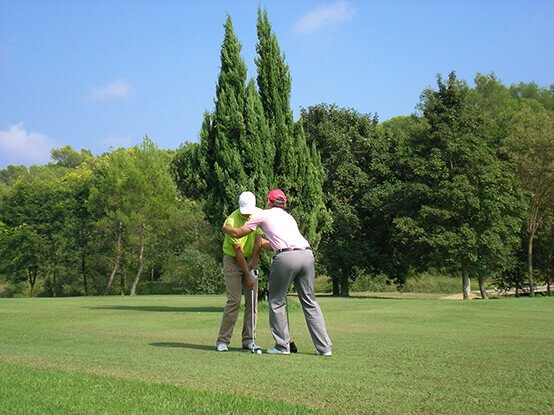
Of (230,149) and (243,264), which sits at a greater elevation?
(230,149)

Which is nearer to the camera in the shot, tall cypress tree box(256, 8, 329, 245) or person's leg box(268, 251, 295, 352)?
person's leg box(268, 251, 295, 352)

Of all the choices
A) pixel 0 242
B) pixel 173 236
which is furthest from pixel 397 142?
pixel 0 242

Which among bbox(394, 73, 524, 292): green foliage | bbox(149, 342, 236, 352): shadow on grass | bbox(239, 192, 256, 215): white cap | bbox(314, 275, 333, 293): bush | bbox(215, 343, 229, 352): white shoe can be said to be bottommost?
bbox(314, 275, 333, 293): bush

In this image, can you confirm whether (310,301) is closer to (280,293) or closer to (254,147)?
(280,293)

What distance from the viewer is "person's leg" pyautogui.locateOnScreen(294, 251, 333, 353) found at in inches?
258

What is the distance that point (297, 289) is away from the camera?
662 centimetres

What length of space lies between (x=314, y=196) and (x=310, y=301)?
1206 centimetres

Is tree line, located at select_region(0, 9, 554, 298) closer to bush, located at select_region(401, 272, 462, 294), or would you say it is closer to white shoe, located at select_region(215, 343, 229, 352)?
bush, located at select_region(401, 272, 462, 294)

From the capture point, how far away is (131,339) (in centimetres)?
Result: 927

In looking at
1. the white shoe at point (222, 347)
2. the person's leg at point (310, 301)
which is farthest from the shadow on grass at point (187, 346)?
the person's leg at point (310, 301)

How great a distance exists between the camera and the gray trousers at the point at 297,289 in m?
6.52

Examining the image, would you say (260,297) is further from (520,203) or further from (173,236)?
(173,236)

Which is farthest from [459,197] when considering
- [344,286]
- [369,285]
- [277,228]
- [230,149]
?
[277,228]

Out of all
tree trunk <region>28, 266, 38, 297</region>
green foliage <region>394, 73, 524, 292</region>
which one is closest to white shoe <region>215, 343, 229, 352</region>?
green foliage <region>394, 73, 524, 292</region>
